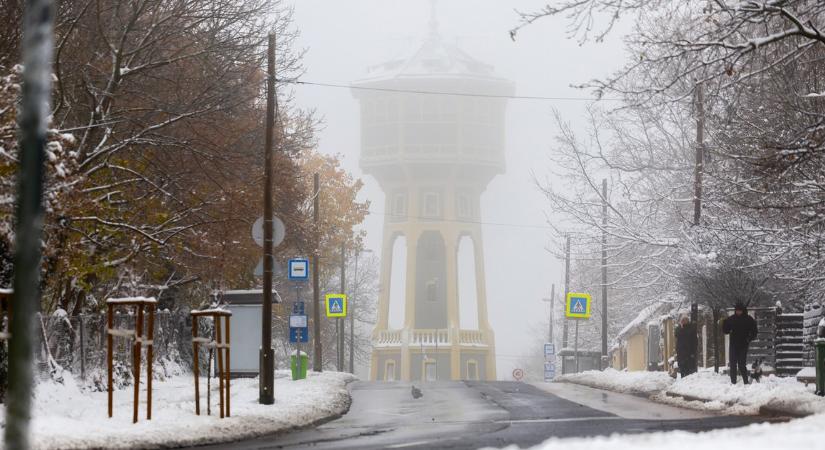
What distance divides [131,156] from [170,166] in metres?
1.69

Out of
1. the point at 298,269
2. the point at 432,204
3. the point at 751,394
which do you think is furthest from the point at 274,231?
the point at 432,204

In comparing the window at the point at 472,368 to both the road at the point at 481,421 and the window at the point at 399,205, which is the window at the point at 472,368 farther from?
the road at the point at 481,421

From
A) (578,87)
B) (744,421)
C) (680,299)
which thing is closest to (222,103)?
(578,87)

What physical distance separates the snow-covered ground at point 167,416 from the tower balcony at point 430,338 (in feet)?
263

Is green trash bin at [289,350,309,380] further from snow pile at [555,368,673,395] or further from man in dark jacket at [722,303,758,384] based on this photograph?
man in dark jacket at [722,303,758,384]

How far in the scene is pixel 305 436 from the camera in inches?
666

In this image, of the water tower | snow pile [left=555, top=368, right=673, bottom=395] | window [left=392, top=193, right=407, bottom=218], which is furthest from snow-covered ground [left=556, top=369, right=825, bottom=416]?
window [left=392, top=193, right=407, bottom=218]

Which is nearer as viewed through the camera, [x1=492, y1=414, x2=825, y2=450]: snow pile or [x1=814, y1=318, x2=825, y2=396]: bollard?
[x1=492, y1=414, x2=825, y2=450]: snow pile

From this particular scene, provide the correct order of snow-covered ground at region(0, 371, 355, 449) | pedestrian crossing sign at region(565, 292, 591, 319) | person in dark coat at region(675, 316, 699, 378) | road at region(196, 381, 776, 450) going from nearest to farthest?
snow-covered ground at region(0, 371, 355, 449)
road at region(196, 381, 776, 450)
person in dark coat at region(675, 316, 699, 378)
pedestrian crossing sign at region(565, 292, 591, 319)

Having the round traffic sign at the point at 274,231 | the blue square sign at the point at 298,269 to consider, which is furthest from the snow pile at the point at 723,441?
the blue square sign at the point at 298,269

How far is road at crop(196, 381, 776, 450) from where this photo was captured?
15117 mm

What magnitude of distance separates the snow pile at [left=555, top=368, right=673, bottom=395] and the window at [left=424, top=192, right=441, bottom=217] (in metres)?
67.7

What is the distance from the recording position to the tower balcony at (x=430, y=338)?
358ft

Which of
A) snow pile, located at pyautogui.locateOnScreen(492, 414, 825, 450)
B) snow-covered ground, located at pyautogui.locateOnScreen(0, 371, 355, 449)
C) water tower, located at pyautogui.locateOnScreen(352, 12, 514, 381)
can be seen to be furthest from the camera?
water tower, located at pyautogui.locateOnScreen(352, 12, 514, 381)
